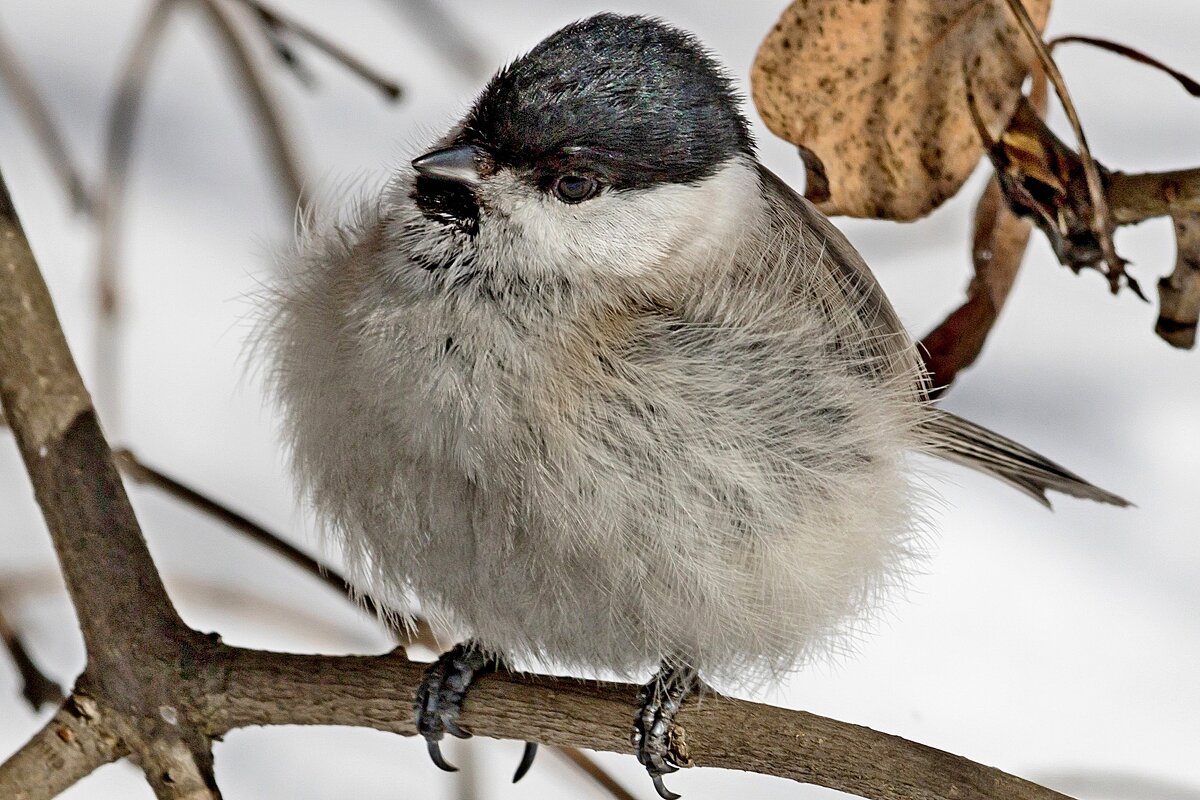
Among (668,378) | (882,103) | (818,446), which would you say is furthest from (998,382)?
(668,378)

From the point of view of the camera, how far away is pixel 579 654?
126 centimetres

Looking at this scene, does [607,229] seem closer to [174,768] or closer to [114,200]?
[174,768]

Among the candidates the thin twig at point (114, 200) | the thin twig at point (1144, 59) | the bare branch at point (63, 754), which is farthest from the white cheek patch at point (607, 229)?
the thin twig at point (114, 200)

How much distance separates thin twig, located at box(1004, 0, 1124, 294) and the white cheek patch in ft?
1.07

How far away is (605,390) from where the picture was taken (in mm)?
1068

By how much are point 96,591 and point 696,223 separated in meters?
0.62

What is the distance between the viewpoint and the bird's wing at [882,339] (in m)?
1.25

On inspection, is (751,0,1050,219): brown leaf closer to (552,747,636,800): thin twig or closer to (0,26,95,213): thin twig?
(552,747,636,800): thin twig

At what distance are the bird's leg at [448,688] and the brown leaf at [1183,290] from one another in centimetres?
75

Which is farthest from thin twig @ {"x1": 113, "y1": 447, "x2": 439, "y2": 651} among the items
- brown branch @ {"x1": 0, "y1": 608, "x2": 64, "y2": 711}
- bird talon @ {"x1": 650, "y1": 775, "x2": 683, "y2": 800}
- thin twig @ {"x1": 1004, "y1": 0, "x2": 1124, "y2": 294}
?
thin twig @ {"x1": 1004, "y1": 0, "x2": 1124, "y2": 294}

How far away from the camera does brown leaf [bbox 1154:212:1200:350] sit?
1252 mm

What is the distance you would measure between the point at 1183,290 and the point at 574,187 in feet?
2.04

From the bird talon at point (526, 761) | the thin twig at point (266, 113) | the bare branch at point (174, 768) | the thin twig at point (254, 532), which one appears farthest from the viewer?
the thin twig at point (266, 113)

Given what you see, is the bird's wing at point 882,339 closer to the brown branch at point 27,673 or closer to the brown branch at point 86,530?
the brown branch at point 86,530
